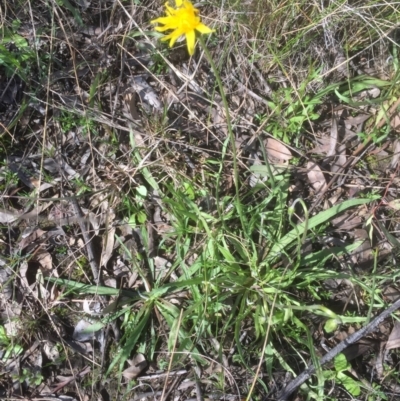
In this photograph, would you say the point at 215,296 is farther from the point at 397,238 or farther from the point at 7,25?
the point at 7,25

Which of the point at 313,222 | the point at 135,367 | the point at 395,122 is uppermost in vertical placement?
the point at 395,122

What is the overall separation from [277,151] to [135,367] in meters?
1.14

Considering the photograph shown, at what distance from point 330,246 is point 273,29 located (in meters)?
1.00

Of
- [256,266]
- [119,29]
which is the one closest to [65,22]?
[119,29]

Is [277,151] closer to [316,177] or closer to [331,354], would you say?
[316,177]

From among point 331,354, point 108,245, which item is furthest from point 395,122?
point 108,245

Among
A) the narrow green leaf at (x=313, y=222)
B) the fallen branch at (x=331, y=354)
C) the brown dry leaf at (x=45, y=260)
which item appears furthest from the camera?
the brown dry leaf at (x=45, y=260)

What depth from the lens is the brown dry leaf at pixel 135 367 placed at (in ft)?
6.77

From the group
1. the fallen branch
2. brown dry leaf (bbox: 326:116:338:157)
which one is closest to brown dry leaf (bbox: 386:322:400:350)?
the fallen branch

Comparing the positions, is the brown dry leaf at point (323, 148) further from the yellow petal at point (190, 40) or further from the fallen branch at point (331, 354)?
the yellow petal at point (190, 40)

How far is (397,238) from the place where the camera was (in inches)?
85.0

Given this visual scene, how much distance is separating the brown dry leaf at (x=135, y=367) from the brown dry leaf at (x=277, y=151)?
3.45 ft

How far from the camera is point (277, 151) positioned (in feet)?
7.30

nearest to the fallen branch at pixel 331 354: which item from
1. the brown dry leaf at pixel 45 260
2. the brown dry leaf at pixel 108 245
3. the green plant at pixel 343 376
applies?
the green plant at pixel 343 376
